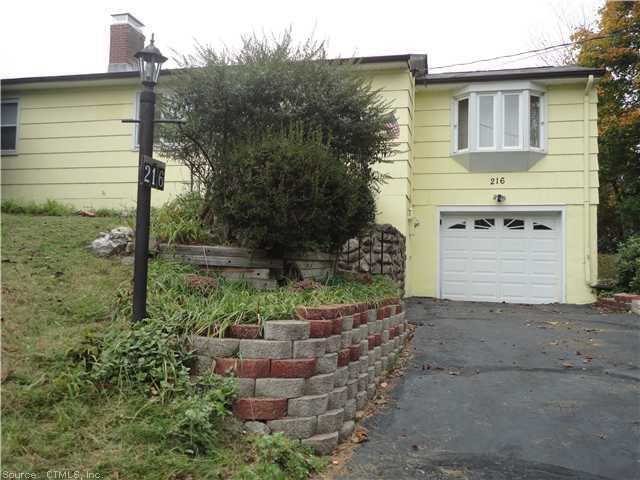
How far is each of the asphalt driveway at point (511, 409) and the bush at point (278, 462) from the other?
0.27 m

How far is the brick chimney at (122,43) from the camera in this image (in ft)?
41.1

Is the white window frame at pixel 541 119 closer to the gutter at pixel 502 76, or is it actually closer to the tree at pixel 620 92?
the gutter at pixel 502 76

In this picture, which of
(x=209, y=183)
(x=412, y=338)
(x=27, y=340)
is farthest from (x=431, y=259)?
(x=27, y=340)

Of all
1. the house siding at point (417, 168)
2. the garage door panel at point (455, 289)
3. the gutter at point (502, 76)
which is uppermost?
the gutter at point (502, 76)

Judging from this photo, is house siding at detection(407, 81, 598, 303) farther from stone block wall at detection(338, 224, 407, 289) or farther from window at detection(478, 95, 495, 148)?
stone block wall at detection(338, 224, 407, 289)

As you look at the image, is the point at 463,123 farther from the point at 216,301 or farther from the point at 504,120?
the point at 216,301

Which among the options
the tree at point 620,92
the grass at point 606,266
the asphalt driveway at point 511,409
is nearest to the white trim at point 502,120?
the asphalt driveway at point 511,409

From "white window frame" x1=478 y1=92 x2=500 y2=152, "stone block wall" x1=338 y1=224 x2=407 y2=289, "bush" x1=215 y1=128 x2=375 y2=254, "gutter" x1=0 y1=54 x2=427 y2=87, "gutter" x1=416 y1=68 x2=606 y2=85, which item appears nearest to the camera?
"bush" x1=215 y1=128 x2=375 y2=254

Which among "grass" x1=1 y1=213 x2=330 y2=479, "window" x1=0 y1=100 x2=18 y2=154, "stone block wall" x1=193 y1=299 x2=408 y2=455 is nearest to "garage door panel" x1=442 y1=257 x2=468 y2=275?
"stone block wall" x1=193 y1=299 x2=408 y2=455

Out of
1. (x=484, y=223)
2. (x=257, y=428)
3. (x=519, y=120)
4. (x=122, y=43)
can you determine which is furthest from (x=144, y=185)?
(x=122, y=43)

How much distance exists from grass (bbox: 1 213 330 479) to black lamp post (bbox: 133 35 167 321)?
29cm

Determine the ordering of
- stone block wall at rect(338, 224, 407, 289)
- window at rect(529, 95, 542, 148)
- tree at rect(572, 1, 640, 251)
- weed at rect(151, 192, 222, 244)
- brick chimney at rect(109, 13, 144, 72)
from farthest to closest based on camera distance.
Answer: tree at rect(572, 1, 640, 251) < brick chimney at rect(109, 13, 144, 72) < window at rect(529, 95, 542, 148) < stone block wall at rect(338, 224, 407, 289) < weed at rect(151, 192, 222, 244)

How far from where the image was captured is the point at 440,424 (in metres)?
4.25

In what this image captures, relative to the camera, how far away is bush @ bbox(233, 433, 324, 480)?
9.90ft
